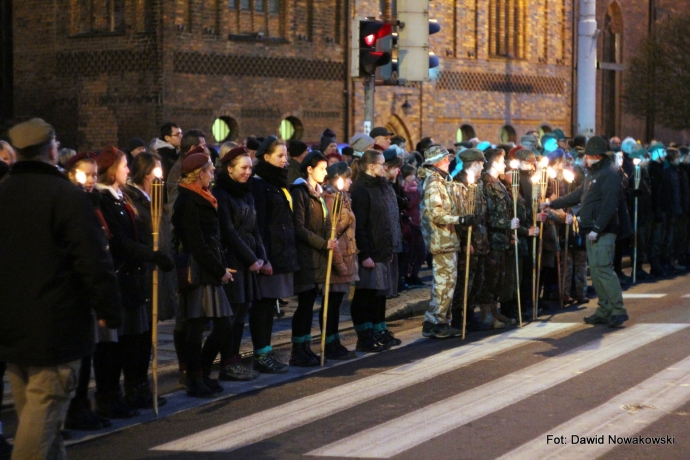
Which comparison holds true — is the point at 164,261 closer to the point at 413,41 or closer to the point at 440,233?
the point at 440,233

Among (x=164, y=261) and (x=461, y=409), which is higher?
(x=164, y=261)

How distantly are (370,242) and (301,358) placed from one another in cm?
147

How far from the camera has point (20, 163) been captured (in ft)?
20.7

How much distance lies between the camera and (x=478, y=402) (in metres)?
9.22

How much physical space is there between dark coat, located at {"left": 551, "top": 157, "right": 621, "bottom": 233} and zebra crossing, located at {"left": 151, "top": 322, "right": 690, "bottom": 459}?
2049mm

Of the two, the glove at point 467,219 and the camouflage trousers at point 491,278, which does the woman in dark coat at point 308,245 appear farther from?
the camouflage trousers at point 491,278

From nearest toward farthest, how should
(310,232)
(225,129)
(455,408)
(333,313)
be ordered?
(455,408) < (310,232) < (333,313) < (225,129)

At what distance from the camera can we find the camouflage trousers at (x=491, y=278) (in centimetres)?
1348

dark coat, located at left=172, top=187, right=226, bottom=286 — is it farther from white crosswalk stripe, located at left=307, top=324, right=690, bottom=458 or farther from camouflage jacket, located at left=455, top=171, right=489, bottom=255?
camouflage jacket, located at left=455, top=171, right=489, bottom=255

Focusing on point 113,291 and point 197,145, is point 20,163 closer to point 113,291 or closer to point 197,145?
point 113,291

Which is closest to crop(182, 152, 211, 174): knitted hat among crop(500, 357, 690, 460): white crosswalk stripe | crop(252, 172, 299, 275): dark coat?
crop(252, 172, 299, 275): dark coat

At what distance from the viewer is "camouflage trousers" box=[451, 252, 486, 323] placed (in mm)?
13266

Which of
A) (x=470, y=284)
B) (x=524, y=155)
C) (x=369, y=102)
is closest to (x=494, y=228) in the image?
(x=470, y=284)

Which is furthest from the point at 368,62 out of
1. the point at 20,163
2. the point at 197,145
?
the point at 20,163
